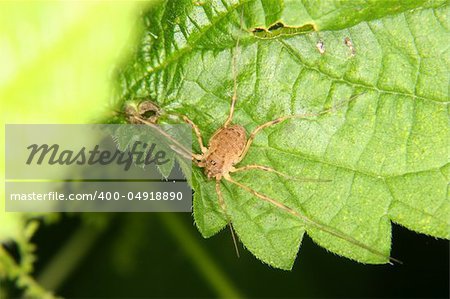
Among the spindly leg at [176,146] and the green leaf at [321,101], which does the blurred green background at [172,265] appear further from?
the green leaf at [321,101]

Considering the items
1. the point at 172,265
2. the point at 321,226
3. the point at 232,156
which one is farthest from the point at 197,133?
the point at 172,265

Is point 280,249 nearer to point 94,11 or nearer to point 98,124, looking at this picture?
point 98,124

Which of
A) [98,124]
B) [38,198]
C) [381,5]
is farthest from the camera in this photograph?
[38,198]

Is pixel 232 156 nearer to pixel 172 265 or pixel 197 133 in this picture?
A: pixel 197 133

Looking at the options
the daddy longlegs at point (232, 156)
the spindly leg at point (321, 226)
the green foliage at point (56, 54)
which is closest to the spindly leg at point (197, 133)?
the daddy longlegs at point (232, 156)

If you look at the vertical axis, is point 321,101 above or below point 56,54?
below

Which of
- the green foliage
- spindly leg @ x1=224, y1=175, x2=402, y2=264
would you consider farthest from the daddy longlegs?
the green foliage

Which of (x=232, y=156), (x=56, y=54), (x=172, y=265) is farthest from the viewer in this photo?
(x=172, y=265)

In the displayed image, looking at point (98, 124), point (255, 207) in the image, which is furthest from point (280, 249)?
point (98, 124)
